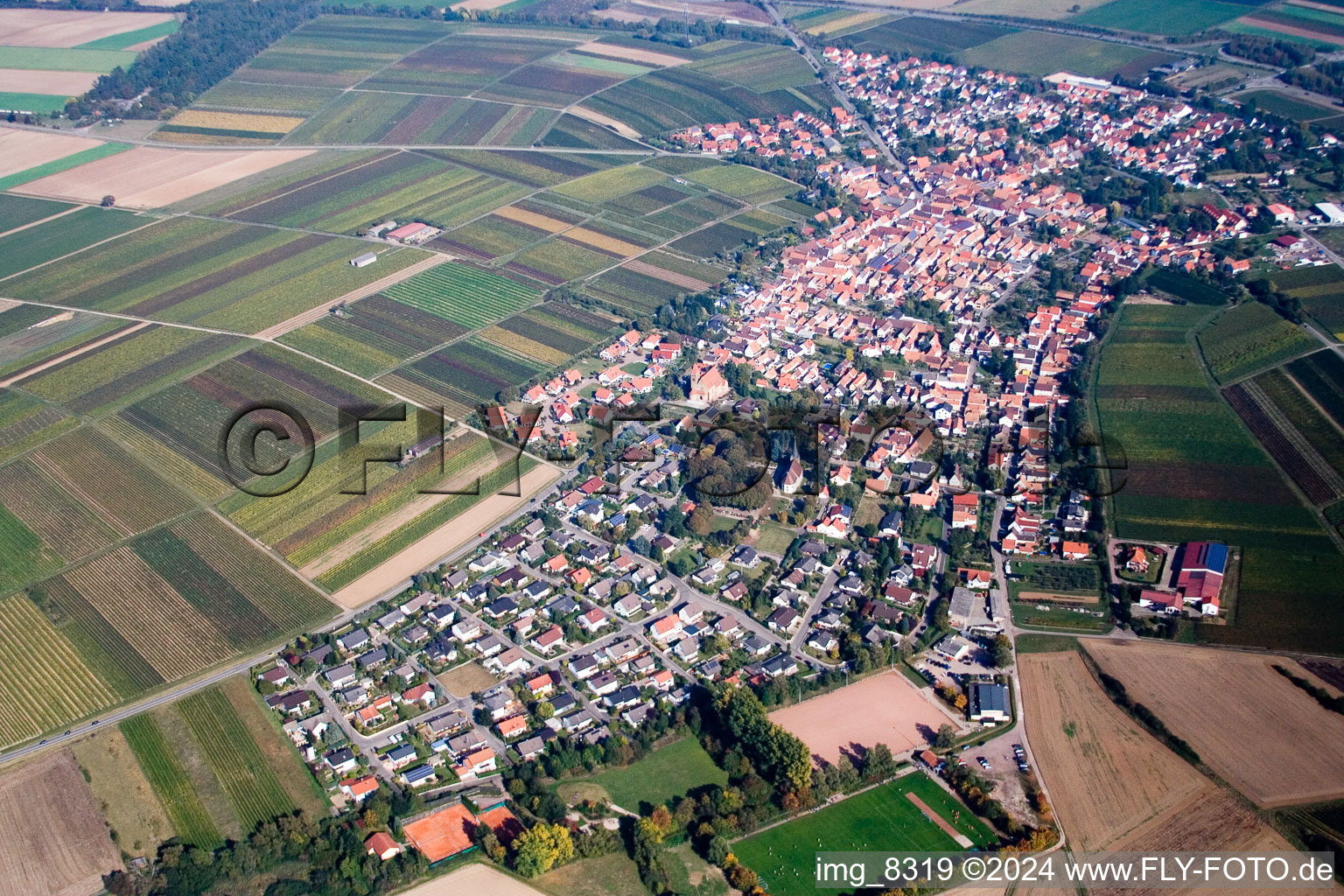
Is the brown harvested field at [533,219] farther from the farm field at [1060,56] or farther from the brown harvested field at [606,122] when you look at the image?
the farm field at [1060,56]

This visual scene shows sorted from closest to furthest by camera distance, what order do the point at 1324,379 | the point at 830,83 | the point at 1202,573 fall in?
the point at 1202,573 < the point at 1324,379 < the point at 830,83

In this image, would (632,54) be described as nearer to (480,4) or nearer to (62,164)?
(480,4)

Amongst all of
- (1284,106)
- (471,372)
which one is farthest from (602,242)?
(1284,106)

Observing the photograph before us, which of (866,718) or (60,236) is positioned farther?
(60,236)

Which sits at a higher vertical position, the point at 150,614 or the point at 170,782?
the point at 150,614

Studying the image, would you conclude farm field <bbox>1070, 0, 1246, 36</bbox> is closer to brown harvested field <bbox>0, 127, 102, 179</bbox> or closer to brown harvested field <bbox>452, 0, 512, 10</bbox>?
brown harvested field <bbox>452, 0, 512, 10</bbox>

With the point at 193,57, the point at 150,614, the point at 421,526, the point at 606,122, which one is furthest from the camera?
the point at 193,57

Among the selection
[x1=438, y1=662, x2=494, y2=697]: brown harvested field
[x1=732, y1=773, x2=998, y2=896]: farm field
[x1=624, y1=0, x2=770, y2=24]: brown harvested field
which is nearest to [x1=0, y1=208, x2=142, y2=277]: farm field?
[x1=438, y1=662, x2=494, y2=697]: brown harvested field

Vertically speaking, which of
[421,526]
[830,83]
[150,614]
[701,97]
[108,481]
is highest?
[830,83]
